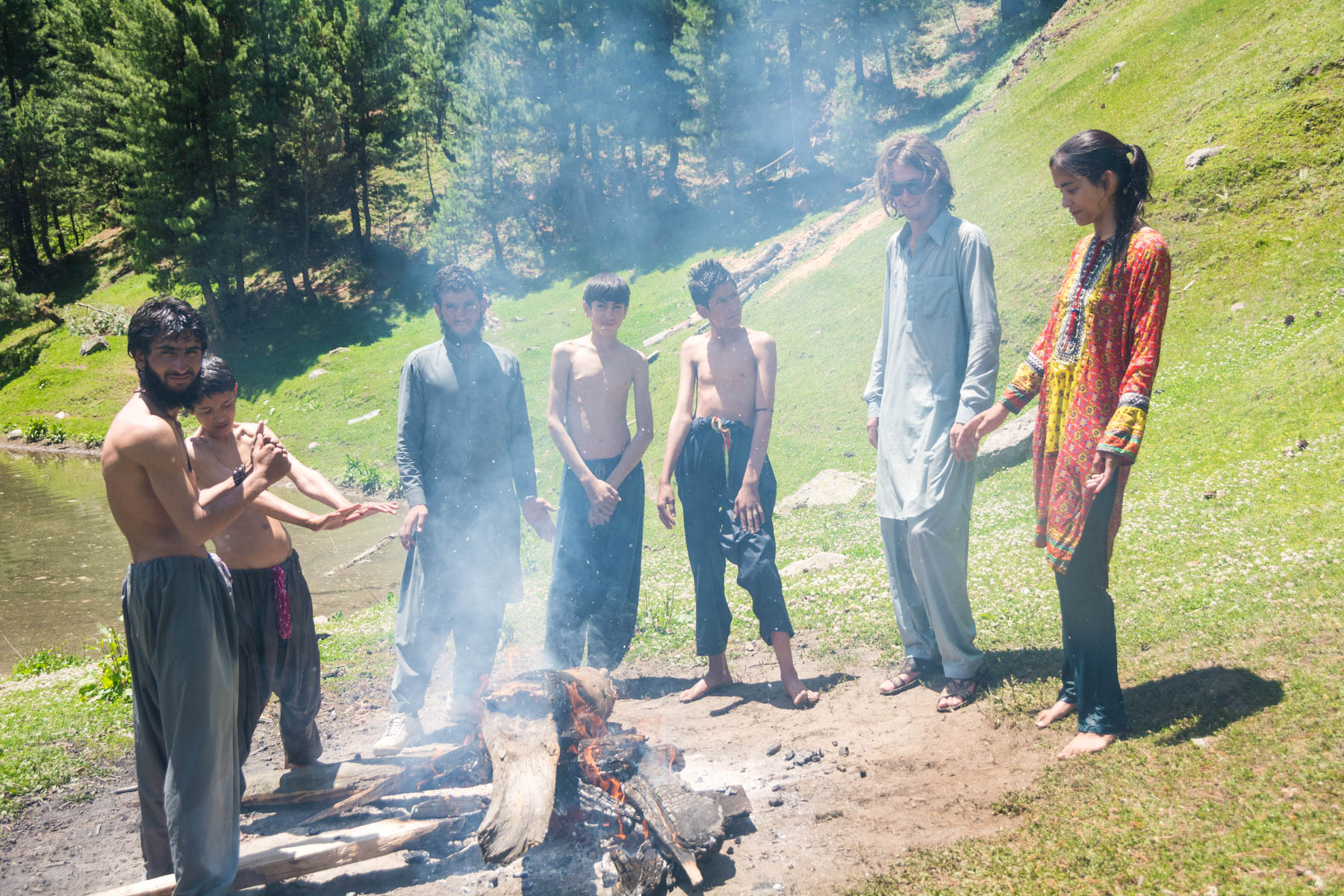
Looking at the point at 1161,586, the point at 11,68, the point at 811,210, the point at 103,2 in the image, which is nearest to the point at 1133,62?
the point at 811,210

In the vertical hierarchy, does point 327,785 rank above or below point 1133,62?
below

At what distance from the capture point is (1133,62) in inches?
643

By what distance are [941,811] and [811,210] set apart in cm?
2484

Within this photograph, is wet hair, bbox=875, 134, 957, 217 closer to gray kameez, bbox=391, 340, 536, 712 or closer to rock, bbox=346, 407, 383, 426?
gray kameez, bbox=391, 340, 536, 712

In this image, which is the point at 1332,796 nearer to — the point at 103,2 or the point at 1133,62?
the point at 1133,62

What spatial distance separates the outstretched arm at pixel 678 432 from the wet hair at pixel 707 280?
27 cm

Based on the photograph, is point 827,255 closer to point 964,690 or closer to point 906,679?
point 906,679

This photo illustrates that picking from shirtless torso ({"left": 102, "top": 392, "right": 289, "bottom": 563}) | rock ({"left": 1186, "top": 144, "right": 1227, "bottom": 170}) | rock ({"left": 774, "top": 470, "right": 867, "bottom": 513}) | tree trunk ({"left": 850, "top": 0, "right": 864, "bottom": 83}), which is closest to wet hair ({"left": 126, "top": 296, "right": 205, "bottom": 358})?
shirtless torso ({"left": 102, "top": 392, "right": 289, "bottom": 563})

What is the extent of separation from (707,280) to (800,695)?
251cm

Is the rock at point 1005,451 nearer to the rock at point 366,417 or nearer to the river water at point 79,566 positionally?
the river water at point 79,566

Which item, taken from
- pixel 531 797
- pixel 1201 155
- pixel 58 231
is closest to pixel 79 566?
pixel 531 797

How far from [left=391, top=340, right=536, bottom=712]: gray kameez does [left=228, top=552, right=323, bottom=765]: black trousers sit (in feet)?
1.81

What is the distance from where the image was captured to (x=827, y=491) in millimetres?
10156

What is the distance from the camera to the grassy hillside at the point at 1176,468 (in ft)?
10.1
